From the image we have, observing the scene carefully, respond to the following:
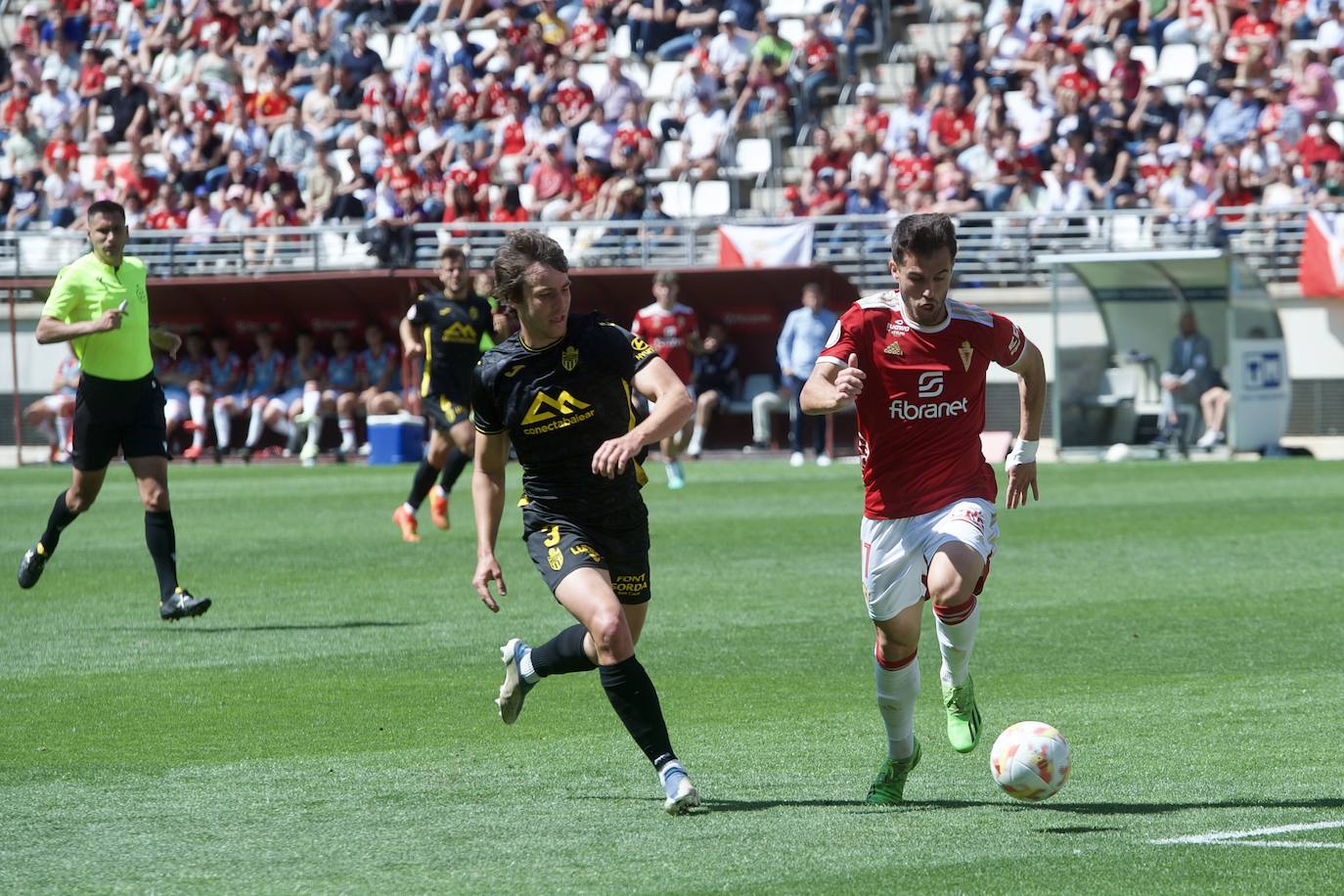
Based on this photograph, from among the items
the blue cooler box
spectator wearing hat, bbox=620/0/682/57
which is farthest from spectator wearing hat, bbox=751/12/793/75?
the blue cooler box

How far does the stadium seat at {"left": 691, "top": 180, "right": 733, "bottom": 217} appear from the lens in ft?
95.8

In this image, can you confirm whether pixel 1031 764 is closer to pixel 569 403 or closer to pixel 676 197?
pixel 569 403

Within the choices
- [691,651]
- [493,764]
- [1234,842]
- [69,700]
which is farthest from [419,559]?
[1234,842]

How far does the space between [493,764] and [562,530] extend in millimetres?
1027

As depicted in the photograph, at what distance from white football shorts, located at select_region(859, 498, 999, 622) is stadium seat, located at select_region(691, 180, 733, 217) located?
22767 millimetres

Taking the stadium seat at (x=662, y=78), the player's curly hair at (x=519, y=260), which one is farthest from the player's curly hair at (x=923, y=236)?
the stadium seat at (x=662, y=78)

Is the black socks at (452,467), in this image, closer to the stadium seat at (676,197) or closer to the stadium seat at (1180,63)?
the stadium seat at (676,197)

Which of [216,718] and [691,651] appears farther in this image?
[691,651]

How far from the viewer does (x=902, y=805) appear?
636 centimetres

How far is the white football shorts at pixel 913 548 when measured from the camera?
659 cm

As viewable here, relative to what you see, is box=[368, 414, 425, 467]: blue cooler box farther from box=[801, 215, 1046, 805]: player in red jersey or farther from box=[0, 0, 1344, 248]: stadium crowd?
box=[801, 215, 1046, 805]: player in red jersey

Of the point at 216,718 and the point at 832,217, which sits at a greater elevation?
the point at 832,217

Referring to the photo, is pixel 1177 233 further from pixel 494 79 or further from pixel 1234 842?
pixel 1234 842

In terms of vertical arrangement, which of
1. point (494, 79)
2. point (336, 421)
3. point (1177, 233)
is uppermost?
point (494, 79)
